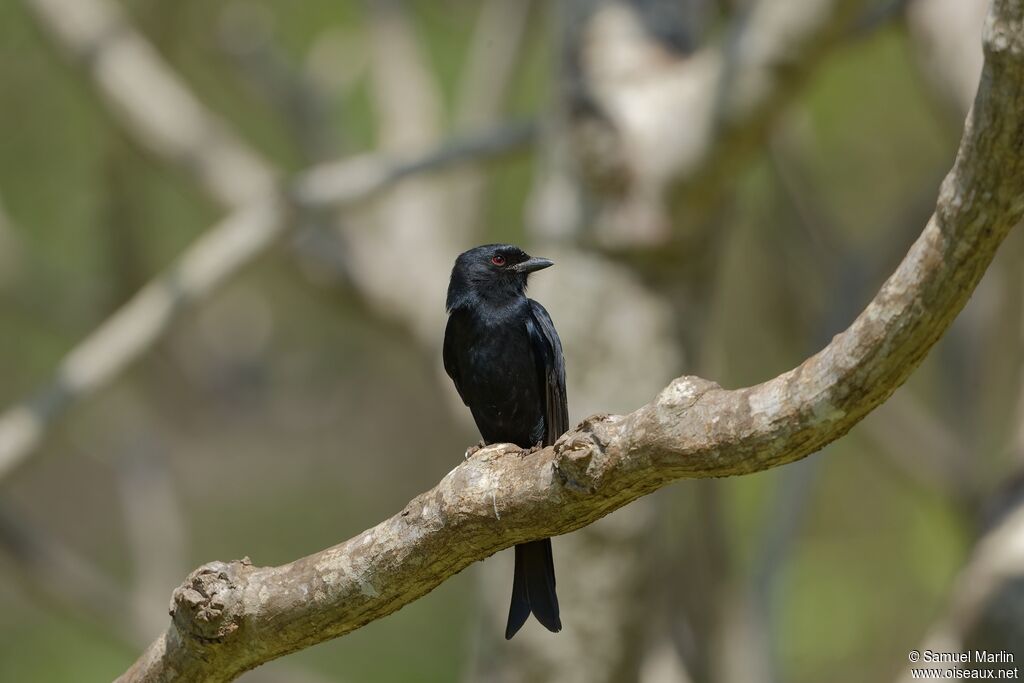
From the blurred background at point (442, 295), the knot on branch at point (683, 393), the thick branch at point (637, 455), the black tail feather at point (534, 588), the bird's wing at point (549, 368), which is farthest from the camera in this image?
the blurred background at point (442, 295)

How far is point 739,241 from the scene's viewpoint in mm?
11688

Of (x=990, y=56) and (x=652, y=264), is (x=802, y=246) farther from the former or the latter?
(x=990, y=56)

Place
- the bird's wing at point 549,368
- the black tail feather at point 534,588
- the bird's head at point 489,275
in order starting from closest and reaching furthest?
the black tail feather at point 534,588
the bird's wing at point 549,368
the bird's head at point 489,275

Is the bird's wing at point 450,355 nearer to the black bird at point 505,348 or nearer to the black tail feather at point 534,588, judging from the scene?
the black bird at point 505,348

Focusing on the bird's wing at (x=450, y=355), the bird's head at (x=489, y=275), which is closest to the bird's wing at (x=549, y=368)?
the bird's head at (x=489, y=275)

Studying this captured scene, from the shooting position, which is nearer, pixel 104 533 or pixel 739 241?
pixel 739 241

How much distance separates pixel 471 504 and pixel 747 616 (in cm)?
469

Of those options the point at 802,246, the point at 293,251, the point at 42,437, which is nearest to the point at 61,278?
the point at 293,251

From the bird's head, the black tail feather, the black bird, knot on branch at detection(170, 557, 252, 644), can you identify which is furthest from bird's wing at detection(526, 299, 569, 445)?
knot on branch at detection(170, 557, 252, 644)

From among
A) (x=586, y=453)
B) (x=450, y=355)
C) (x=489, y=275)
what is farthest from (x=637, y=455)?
(x=450, y=355)

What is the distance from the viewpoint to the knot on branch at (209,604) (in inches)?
121

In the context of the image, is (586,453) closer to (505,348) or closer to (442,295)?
(505,348)

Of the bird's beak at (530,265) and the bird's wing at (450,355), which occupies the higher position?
the bird's beak at (530,265)

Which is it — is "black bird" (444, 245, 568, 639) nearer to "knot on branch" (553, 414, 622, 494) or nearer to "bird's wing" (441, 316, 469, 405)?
"bird's wing" (441, 316, 469, 405)
